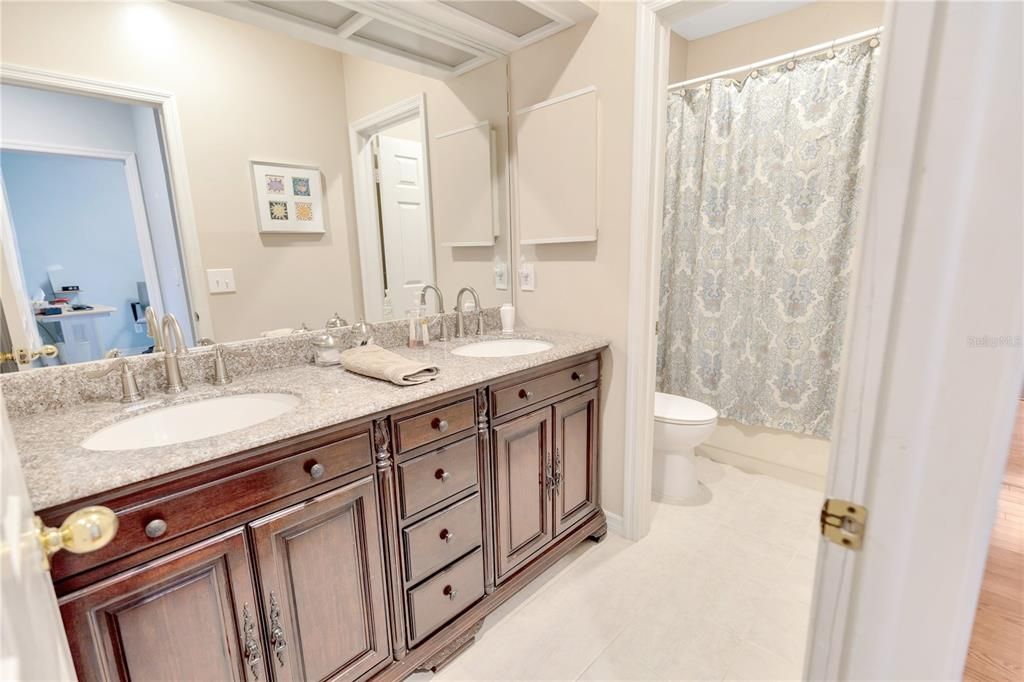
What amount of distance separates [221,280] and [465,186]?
1.07 meters

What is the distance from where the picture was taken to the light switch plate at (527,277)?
2143 mm

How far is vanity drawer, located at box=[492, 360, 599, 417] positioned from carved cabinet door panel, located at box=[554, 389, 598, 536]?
63 millimetres

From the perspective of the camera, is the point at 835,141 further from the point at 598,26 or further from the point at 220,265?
the point at 220,265

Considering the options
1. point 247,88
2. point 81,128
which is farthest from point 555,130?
point 81,128

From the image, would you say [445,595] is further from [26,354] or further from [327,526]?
[26,354]

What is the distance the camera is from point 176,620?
921 millimetres

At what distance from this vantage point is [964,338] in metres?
0.39

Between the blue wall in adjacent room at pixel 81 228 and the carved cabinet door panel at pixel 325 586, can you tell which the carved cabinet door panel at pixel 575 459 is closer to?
the carved cabinet door panel at pixel 325 586

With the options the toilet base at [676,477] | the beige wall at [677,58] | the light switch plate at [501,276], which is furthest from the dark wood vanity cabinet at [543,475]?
the beige wall at [677,58]

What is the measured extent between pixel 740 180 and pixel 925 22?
2.29 meters

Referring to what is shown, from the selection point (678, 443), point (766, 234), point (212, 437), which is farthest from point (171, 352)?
point (766, 234)

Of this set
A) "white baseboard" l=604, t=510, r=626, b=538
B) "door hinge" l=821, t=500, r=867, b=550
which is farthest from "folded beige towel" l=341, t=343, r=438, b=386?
"white baseboard" l=604, t=510, r=626, b=538

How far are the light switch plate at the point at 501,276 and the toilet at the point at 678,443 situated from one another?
37.5 inches

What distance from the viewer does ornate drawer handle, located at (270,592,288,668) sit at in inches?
41.5
